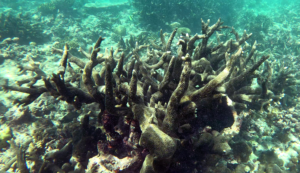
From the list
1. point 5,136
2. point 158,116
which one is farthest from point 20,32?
point 158,116

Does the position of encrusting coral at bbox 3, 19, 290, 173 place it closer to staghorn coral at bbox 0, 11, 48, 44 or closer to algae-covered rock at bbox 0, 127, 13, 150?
algae-covered rock at bbox 0, 127, 13, 150

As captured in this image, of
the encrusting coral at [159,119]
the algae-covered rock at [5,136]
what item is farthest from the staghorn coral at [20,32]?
the encrusting coral at [159,119]

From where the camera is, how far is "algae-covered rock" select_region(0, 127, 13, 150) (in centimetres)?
388

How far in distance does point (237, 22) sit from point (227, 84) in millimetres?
13865

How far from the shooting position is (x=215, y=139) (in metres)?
2.45

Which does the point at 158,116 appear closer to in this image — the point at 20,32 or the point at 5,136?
the point at 5,136

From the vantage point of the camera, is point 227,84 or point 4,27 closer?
point 227,84

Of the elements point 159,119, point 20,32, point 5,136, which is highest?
point 20,32

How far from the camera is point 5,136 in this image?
3.94 meters

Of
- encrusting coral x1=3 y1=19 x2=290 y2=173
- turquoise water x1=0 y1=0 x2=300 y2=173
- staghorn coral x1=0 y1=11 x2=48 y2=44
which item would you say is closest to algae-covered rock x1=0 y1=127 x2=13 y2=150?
turquoise water x1=0 y1=0 x2=300 y2=173

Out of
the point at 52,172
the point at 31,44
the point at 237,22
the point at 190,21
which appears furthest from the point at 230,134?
the point at 237,22

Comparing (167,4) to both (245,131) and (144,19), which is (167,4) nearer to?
(144,19)

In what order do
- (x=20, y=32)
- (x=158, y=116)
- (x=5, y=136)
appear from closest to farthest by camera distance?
(x=158, y=116), (x=5, y=136), (x=20, y=32)

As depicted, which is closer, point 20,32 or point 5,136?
point 5,136
